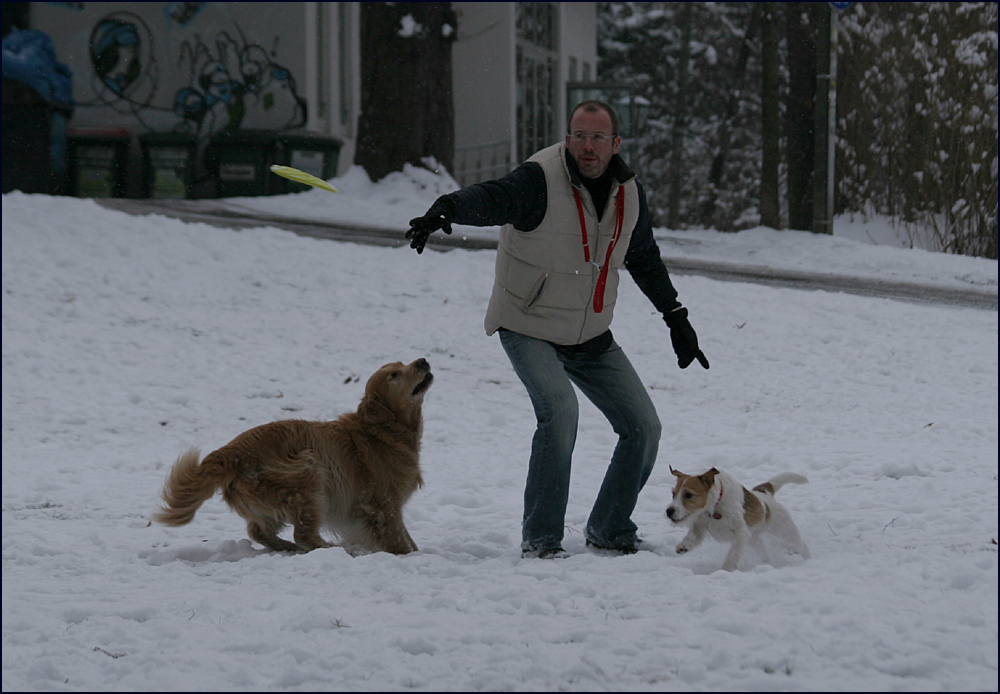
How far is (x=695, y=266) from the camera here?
13.1 m

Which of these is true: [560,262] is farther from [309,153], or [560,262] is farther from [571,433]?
[309,153]

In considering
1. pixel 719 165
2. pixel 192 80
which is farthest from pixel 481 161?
pixel 719 165

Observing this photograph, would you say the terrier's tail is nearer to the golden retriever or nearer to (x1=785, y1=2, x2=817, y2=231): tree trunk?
the golden retriever

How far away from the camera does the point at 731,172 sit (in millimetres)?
32781

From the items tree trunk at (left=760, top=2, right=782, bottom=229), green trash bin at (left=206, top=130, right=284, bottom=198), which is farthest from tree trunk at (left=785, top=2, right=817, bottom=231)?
green trash bin at (left=206, top=130, right=284, bottom=198)

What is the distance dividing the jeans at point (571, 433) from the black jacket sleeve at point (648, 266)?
0.34 m

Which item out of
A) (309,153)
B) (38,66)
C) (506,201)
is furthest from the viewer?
(38,66)

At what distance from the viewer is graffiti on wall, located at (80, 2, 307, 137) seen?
19.1 metres

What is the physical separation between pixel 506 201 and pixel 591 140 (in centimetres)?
45

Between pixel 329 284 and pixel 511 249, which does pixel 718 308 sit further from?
pixel 511 249

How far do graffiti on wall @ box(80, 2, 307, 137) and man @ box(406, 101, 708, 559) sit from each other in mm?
15398

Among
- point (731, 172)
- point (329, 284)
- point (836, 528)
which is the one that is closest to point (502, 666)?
point (836, 528)

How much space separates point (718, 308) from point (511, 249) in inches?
272

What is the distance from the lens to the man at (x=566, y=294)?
14.3 feet
